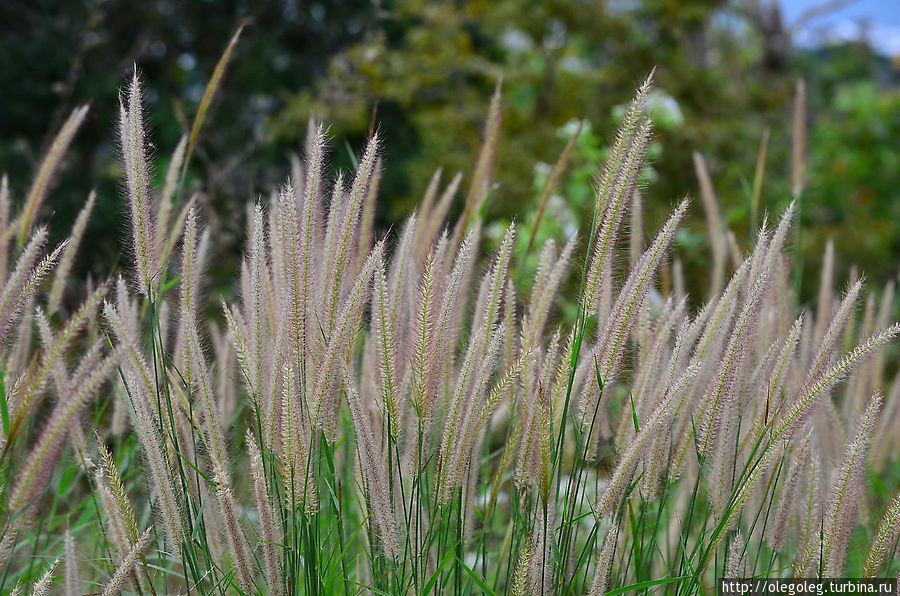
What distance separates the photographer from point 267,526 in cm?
115

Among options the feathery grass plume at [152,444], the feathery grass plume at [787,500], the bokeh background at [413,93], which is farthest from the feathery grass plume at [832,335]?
the bokeh background at [413,93]

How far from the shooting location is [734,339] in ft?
3.84

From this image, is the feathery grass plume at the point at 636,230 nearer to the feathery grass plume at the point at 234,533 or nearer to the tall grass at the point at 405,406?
the tall grass at the point at 405,406

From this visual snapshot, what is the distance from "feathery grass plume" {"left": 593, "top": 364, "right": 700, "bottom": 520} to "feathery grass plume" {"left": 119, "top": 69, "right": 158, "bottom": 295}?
0.68 metres

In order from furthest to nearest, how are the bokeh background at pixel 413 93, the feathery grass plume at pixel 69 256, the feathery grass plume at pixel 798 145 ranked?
1. the bokeh background at pixel 413 93
2. the feathery grass plume at pixel 798 145
3. the feathery grass plume at pixel 69 256

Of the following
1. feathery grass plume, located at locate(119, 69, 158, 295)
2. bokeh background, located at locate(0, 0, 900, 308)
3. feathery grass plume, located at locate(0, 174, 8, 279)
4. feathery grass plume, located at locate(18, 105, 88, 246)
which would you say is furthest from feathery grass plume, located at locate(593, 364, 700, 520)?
bokeh background, located at locate(0, 0, 900, 308)

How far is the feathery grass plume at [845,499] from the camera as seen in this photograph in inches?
45.6

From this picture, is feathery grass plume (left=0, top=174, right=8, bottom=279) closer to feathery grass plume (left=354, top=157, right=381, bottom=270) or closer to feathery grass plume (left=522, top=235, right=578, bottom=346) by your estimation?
feathery grass plume (left=354, top=157, right=381, bottom=270)

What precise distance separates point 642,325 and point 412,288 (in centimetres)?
40

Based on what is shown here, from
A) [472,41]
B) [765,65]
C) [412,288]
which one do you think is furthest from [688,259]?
[765,65]

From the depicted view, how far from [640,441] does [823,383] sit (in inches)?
10.0

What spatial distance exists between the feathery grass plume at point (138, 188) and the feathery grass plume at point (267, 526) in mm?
274

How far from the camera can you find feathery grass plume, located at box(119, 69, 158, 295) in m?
1.16

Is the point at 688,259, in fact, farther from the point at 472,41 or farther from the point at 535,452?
the point at 535,452
